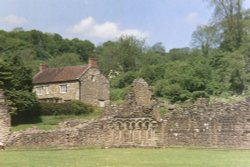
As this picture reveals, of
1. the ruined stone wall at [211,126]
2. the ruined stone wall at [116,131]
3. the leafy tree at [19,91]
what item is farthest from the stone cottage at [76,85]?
the ruined stone wall at [211,126]

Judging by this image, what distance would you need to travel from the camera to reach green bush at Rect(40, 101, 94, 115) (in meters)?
51.3

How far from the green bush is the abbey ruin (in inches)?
986

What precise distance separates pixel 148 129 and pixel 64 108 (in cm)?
2711

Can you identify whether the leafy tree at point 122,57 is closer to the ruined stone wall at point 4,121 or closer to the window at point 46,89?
the window at point 46,89

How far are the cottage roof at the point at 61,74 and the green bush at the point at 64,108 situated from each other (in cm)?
882

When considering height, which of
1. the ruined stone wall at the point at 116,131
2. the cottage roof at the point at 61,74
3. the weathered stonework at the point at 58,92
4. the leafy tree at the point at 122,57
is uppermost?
the leafy tree at the point at 122,57

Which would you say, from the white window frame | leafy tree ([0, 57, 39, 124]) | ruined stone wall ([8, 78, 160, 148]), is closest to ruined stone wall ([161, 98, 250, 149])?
ruined stone wall ([8, 78, 160, 148])

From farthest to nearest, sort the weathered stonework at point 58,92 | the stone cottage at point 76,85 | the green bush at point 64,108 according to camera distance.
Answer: the stone cottage at point 76,85 → the weathered stonework at point 58,92 → the green bush at point 64,108

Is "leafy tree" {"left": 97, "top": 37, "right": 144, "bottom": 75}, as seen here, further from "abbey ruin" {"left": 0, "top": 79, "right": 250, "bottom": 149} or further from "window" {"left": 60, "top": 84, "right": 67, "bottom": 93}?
"abbey ruin" {"left": 0, "top": 79, "right": 250, "bottom": 149}

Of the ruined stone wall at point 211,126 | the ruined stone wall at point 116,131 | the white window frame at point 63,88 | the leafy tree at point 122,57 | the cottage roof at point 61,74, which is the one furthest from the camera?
the leafy tree at point 122,57

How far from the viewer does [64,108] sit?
52.0 metres

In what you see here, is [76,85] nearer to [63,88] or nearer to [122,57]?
[63,88]

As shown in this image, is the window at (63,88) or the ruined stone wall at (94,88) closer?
the ruined stone wall at (94,88)

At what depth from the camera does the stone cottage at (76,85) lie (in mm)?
61759
